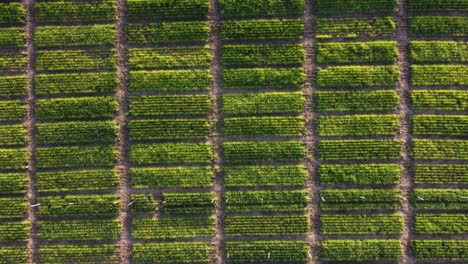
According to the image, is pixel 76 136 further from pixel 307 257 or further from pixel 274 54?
pixel 307 257

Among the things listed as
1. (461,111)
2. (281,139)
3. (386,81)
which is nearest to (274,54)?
(281,139)

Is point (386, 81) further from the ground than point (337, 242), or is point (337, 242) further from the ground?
point (386, 81)

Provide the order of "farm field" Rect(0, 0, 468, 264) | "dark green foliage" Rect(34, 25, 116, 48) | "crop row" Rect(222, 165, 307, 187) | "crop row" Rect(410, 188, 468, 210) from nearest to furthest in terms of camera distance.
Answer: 1. "crop row" Rect(410, 188, 468, 210)
2. "farm field" Rect(0, 0, 468, 264)
3. "crop row" Rect(222, 165, 307, 187)
4. "dark green foliage" Rect(34, 25, 116, 48)

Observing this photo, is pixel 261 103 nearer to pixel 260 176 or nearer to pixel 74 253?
pixel 260 176

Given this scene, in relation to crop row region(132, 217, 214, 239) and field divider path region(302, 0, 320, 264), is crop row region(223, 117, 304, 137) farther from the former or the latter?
crop row region(132, 217, 214, 239)

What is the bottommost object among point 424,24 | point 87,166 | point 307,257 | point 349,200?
point 307,257

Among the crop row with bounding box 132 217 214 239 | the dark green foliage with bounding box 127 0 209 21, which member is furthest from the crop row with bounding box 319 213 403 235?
the dark green foliage with bounding box 127 0 209 21
